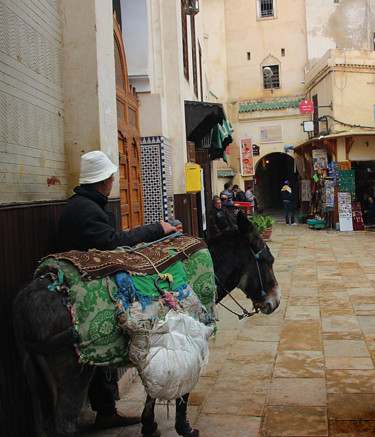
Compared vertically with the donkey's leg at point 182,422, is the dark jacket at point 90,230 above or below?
above

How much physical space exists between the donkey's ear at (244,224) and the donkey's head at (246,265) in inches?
0.4

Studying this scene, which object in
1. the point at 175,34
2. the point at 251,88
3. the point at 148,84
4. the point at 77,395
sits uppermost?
the point at 251,88

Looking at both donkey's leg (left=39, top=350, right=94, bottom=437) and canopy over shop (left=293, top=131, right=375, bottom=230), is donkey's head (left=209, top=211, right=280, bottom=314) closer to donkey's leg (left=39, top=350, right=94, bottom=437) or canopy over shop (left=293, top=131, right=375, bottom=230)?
donkey's leg (left=39, top=350, right=94, bottom=437)

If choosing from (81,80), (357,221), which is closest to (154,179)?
(81,80)

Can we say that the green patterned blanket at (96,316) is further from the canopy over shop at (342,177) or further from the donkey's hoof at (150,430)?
the canopy over shop at (342,177)

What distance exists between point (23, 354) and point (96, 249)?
0.76 meters

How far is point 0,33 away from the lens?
321 centimetres

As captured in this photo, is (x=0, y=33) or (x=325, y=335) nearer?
(x=0, y=33)

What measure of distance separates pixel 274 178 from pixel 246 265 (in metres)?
30.7

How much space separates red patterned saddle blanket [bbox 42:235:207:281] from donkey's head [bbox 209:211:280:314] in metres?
0.54

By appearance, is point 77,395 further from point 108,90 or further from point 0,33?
point 108,90

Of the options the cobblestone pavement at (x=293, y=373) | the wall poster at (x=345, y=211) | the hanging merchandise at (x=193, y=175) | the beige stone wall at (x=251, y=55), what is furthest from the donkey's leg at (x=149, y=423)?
the beige stone wall at (x=251, y=55)

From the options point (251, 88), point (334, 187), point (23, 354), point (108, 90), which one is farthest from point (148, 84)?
point (251, 88)

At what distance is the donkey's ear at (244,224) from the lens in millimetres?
3775
